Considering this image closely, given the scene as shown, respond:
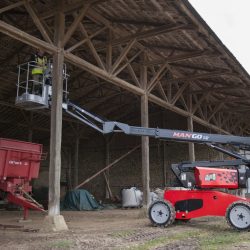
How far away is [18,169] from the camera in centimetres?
1076

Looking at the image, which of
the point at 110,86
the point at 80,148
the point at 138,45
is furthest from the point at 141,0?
the point at 80,148

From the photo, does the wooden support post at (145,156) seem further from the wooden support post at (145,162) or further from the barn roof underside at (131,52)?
the barn roof underside at (131,52)

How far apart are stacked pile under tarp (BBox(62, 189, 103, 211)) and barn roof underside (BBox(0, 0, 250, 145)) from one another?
4706 millimetres

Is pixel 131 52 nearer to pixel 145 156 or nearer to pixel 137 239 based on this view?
pixel 145 156

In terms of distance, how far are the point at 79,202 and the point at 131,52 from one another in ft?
24.4

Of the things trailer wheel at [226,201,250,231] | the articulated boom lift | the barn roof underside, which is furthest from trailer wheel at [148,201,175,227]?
the barn roof underside

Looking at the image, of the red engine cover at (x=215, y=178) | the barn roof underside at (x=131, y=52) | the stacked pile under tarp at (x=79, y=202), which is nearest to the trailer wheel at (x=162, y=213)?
the red engine cover at (x=215, y=178)

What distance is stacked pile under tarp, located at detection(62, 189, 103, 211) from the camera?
16781mm

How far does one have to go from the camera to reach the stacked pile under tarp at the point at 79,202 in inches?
661

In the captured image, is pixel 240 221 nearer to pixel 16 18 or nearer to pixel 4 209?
pixel 16 18

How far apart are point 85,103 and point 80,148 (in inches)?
231

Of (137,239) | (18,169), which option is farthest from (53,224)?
(18,169)

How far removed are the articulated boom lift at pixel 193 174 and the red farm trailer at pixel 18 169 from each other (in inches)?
98.2

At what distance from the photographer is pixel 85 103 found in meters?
19.8
